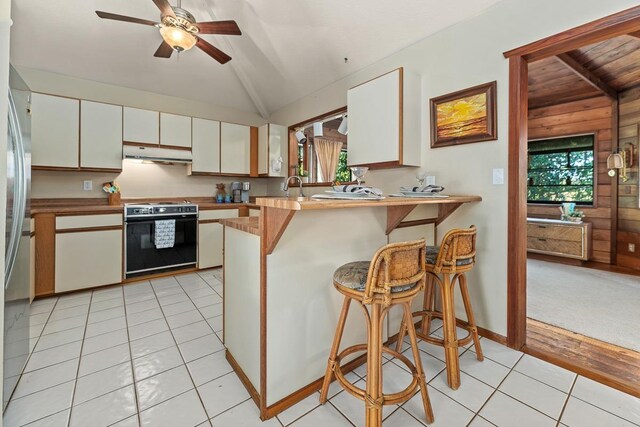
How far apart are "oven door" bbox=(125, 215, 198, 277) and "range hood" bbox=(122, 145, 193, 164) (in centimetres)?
82

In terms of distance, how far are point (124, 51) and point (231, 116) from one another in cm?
164

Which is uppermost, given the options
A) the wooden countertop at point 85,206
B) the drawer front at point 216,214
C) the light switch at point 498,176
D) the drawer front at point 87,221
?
the light switch at point 498,176

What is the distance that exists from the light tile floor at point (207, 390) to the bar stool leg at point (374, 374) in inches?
9.3

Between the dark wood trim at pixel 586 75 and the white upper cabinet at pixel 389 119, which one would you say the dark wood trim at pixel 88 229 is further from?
the dark wood trim at pixel 586 75

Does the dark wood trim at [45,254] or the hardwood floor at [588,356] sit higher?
the dark wood trim at [45,254]

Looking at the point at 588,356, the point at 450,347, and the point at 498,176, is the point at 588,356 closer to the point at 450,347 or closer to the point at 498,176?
the point at 450,347

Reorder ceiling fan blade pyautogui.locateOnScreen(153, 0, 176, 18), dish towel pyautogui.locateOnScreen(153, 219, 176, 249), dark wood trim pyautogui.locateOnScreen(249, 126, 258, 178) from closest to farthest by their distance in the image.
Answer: ceiling fan blade pyautogui.locateOnScreen(153, 0, 176, 18) → dish towel pyautogui.locateOnScreen(153, 219, 176, 249) → dark wood trim pyautogui.locateOnScreen(249, 126, 258, 178)

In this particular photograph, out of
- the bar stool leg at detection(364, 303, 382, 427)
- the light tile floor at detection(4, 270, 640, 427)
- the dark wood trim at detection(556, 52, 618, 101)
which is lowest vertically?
the light tile floor at detection(4, 270, 640, 427)

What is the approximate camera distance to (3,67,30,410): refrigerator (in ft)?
4.65

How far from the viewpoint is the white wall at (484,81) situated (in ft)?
6.23

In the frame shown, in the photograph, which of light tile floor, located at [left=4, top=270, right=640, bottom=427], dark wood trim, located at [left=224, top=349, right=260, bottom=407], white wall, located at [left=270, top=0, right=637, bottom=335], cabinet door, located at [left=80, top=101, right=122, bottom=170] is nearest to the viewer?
light tile floor, located at [left=4, top=270, right=640, bottom=427]

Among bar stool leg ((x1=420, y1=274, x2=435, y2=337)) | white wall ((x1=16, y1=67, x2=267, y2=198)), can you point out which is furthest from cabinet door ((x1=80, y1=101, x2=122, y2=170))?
bar stool leg ((x1=420, y1=274, x2=435, y2=337))

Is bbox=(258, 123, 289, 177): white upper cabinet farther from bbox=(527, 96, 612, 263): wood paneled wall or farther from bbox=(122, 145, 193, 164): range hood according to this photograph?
bbox=(527, 96, 612, 263): wood paneled wall

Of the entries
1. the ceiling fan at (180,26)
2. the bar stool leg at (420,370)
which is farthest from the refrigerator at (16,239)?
the bar stool leg at (420,370)
